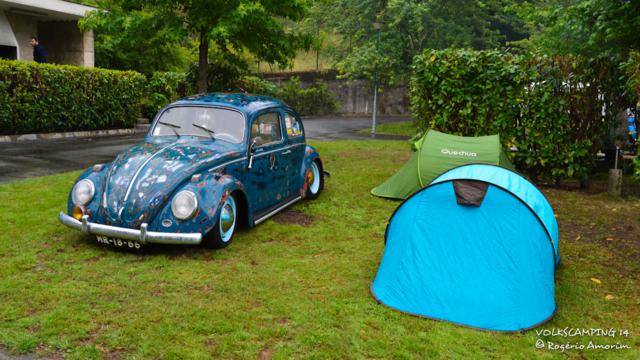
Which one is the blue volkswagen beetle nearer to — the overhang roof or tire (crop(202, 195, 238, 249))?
tire (crop(202, 195, 238, 249))

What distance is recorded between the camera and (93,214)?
5.50 meters

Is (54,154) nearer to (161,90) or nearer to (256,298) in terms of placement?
(161,90)

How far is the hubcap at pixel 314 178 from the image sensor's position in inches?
334

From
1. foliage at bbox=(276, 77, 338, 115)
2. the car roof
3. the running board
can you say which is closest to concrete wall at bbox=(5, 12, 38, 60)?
foliage at bbox=(276, 77, 338, 115)

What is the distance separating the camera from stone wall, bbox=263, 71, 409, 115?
118 ft

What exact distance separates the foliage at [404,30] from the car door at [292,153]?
14.0 meters

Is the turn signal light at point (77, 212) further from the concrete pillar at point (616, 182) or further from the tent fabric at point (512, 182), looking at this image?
the concrete pillar at point (616, 182)

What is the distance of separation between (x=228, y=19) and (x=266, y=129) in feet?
18.6

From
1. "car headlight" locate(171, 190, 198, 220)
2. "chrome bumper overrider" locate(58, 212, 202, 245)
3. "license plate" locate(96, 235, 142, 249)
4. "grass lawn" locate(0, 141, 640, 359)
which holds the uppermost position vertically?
"car headlight" locate(171, 190, 198, 220)

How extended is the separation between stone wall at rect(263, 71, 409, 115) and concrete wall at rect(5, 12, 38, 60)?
18152mm

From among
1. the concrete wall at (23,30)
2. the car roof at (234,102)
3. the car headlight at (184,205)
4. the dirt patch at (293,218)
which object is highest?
the concrete wall at (23,30)

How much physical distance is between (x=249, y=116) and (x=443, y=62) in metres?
5.31

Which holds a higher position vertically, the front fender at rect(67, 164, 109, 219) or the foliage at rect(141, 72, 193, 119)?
the foliage at rect(141, 72, 193, 119)

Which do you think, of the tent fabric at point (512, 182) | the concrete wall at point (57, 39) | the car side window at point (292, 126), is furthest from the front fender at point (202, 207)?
the concrete wall at point (57, 39)
